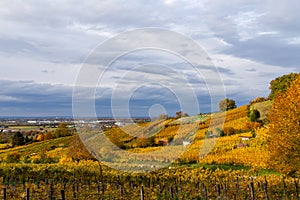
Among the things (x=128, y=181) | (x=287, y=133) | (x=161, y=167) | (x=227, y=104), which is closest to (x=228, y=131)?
(x=161, y=167)

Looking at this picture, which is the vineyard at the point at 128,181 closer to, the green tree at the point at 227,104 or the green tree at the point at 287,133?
the green tree at the point at 287,133

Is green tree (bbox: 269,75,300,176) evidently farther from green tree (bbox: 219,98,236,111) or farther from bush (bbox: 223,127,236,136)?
green tree (bbox: 219,98,236,111)

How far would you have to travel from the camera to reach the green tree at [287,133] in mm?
16500

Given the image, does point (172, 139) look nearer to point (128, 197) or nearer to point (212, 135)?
point (212, 135)

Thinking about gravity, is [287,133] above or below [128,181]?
above

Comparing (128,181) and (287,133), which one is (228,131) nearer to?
(128,181)

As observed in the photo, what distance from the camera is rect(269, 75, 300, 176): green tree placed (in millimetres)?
16500

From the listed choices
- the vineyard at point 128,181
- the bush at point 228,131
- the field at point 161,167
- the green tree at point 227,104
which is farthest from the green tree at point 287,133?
the green tree at point 227,104

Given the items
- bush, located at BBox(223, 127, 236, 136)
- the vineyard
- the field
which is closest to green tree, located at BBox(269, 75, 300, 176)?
the vineyard

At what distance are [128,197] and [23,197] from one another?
363 cm

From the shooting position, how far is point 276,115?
17.6 m

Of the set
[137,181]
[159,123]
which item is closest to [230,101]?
[159,123]

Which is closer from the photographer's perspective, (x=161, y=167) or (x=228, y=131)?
(x=161, y=167)

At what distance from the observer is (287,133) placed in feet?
54.6
